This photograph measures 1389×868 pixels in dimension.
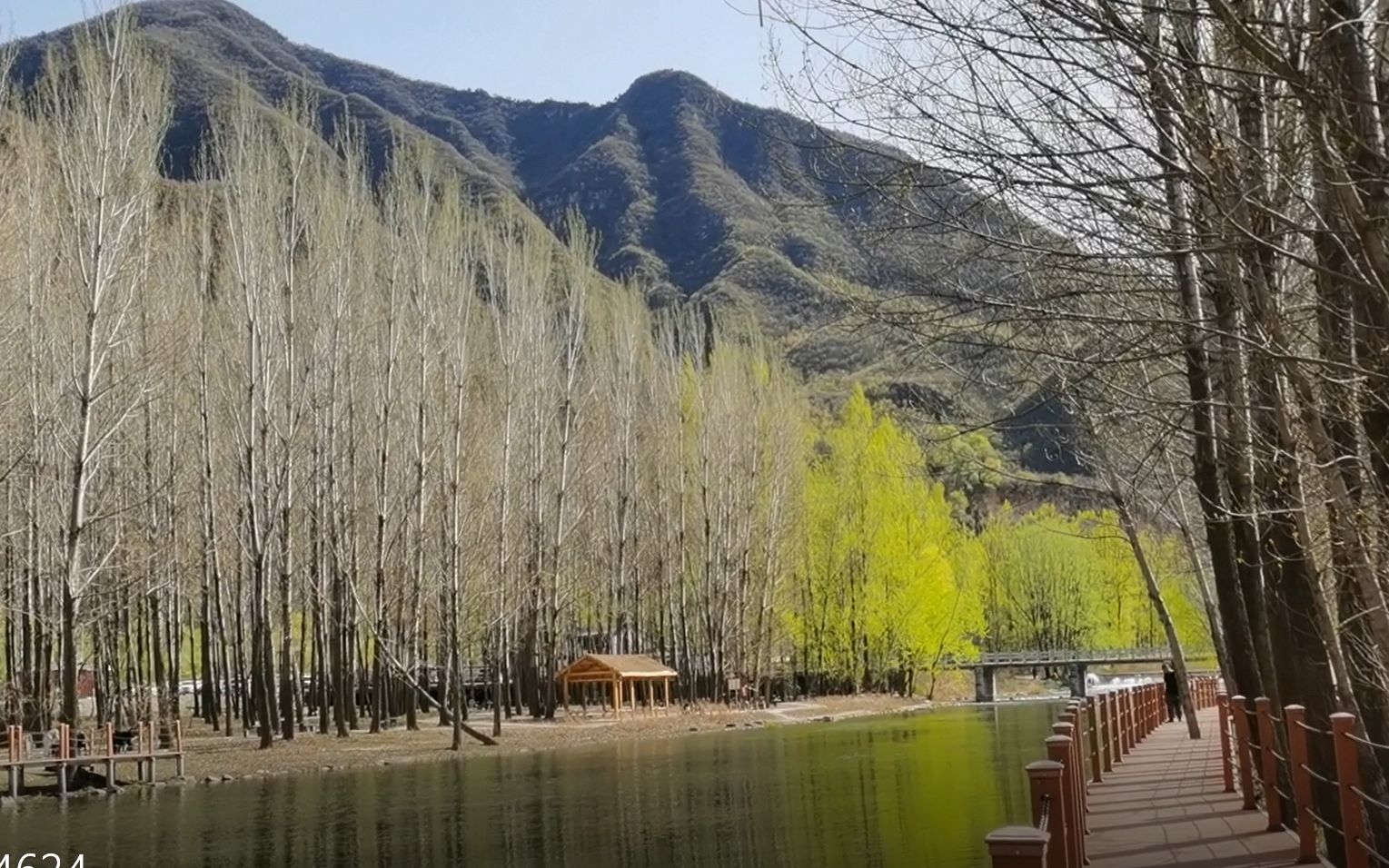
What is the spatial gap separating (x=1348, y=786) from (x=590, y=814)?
37.7 ft

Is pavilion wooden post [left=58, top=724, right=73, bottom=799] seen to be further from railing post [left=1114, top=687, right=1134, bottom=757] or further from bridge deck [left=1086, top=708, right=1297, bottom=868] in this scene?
bridge deck [left=1086, top=708, right=1297, bottom=868]

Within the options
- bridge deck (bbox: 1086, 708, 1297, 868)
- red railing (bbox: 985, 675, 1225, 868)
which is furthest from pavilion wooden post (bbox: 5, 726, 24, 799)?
bridge deck (bbox: 1086, 708, 1297, 868)

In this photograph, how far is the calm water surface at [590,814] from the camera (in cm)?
1317

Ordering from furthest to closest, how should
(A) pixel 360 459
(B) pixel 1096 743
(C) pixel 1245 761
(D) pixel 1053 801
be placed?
Result: (A) pixel 360 459, (B) pixel 1096 743, (C) pixel 1245 761, (D) pixel 1053 801

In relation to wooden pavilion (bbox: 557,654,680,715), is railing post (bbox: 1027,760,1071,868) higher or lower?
higher

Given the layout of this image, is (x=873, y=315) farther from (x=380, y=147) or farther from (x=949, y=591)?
(x=380, y=147)

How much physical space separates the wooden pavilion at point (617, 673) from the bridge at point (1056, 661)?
16427mm

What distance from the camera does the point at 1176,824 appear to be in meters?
10.0

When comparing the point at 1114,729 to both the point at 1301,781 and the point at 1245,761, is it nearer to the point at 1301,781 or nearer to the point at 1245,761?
the point at 1245,761

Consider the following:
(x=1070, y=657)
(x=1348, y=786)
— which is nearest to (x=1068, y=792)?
(x=1348, y=786)

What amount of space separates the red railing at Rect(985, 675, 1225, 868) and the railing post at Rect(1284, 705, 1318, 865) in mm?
1157

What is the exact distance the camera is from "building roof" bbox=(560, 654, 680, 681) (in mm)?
39438

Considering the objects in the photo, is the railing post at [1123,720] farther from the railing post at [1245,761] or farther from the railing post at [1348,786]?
the railing post at [1348,786]

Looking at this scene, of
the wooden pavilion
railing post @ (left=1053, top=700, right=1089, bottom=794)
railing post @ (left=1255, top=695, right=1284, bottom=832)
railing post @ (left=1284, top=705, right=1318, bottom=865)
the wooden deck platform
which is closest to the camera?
railing post @ (left=1284, top=705, right=1318, bottom=865)
